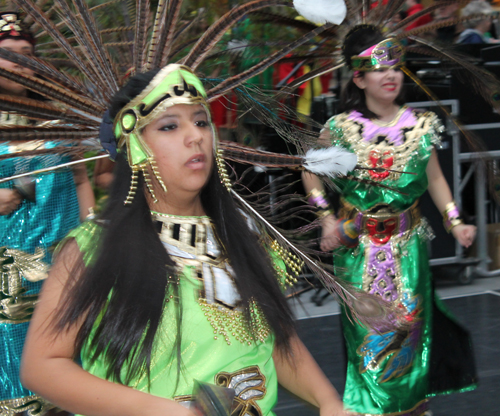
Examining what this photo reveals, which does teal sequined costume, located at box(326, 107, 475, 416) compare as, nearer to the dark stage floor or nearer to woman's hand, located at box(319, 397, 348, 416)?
the dark stage floor

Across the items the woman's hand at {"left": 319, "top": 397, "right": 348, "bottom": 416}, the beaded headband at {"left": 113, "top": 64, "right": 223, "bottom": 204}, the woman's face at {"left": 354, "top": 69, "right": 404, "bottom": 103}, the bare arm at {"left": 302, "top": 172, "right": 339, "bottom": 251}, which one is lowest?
the woman's hand at {"left": 319, "top": 397, "right": 348, "bottom": 416}

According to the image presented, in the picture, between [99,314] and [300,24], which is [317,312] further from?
[99,314]

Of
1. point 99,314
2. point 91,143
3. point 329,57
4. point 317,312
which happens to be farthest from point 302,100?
point 99,314

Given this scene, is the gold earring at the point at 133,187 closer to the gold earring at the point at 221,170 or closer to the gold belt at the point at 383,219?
the gold earring at the point at 221,170

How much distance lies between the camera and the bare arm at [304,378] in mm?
1757

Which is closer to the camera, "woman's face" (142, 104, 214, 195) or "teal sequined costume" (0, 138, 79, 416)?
"woman's face" (142, 104, 214, 195)

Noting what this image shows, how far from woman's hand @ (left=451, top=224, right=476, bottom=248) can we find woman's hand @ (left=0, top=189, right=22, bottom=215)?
7.28ft

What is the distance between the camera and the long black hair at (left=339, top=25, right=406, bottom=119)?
344 cm

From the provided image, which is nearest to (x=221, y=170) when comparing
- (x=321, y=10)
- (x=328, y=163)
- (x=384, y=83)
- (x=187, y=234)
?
(x=187, y=234)

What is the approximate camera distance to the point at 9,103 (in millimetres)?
1661

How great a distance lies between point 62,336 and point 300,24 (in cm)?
264

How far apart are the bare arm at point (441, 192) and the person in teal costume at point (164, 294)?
195 centimetres

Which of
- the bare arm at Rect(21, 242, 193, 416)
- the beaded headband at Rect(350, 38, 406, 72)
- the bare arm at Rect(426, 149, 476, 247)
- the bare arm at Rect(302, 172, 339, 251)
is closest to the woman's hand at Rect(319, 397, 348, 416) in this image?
the bare arm at Rect(21, 242, 193, 416)

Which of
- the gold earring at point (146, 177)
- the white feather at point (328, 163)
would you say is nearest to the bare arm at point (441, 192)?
the white feather at point (328, 163)
